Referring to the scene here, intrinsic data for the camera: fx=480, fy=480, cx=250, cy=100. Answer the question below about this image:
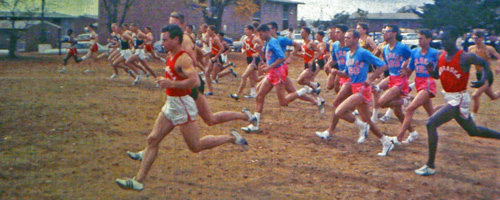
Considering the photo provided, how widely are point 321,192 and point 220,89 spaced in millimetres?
10533

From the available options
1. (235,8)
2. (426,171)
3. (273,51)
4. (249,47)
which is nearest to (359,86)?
(426,171)

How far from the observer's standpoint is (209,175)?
21.0 feet

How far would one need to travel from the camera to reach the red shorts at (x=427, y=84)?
7988mm

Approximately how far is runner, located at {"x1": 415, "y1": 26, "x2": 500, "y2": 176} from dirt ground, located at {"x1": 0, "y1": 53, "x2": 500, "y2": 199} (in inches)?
20.7

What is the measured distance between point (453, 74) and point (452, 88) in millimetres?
199

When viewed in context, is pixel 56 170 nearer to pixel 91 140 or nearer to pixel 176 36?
pixel 91 140

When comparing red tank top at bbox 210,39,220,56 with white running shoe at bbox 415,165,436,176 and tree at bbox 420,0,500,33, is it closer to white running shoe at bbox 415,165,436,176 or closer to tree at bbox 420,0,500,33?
tree at bbox 420,0,500,33

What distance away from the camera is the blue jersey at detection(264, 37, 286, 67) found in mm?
9242

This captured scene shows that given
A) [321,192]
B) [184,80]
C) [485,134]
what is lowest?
[321,192]

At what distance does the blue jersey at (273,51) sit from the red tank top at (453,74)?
10.9ft

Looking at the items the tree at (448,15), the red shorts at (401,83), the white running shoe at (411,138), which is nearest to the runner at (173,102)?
the white running shoe at (411,138)

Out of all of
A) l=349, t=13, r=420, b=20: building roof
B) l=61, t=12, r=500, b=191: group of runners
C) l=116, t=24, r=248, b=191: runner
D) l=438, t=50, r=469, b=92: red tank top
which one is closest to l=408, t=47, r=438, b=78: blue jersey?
l=61, t=12, r=500, b=191: group of runners

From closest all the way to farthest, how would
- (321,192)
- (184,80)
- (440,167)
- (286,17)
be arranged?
(184,80), (321,192), (440,167), (286,17)

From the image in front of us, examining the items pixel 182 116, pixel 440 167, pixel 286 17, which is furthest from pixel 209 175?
pixel 286 17
